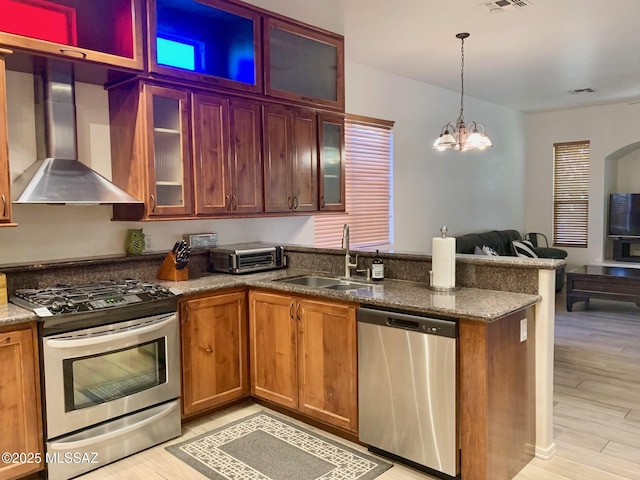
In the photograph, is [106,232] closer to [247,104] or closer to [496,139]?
[247,104]

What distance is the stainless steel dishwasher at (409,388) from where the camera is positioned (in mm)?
2428

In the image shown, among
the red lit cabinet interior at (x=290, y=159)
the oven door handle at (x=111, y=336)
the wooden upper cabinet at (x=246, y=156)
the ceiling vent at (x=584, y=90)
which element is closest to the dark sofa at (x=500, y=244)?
the ceiling vent at (x=584, y=90)

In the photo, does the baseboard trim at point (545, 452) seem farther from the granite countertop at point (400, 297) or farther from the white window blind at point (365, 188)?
the white window blind at point (365, 188)

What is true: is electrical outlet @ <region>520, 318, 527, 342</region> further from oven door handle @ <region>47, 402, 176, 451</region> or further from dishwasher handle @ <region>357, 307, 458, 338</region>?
oven door handle @ <region>47, 402, 176, 451</region>

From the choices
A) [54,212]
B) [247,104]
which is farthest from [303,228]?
[54,212]

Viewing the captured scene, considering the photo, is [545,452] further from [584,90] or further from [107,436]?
[584,90]

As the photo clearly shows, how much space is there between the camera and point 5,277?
8.86 feet

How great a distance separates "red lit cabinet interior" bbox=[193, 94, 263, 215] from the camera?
3.37 metres

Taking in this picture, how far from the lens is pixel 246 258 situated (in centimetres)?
369

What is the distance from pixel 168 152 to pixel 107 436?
1750mm

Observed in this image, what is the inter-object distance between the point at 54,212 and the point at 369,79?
3.44 m

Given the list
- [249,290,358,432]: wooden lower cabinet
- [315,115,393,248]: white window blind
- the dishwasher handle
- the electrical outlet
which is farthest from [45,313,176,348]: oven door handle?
[315,115,393,248]: white window blind

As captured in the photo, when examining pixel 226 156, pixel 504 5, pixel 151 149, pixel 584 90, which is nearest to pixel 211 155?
pixel 226 156

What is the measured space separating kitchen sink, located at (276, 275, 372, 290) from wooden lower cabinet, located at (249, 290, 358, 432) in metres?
0.30
